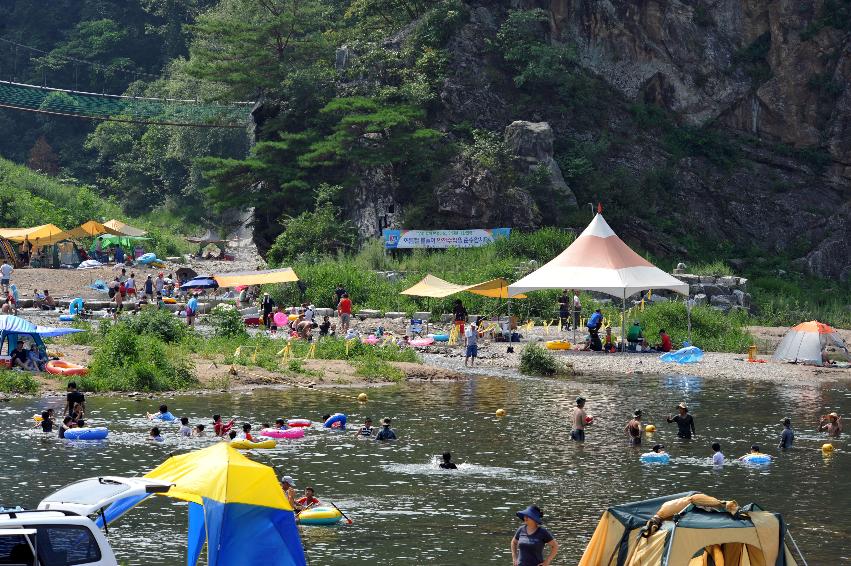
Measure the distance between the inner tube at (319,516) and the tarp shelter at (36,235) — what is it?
44200mm

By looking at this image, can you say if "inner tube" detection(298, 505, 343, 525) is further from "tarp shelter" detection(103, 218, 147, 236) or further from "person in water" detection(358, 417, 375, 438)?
"tarp shelter" detection(103, 218, 147, 236)

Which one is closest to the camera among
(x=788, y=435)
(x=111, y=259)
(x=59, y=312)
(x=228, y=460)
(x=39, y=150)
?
(x=228, y=460)

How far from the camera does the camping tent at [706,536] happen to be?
14891mm

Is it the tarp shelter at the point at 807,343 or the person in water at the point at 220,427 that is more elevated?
the tarp shelter at the point at 807,343

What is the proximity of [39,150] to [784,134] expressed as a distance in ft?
187

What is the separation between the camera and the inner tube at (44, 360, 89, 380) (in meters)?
35.1

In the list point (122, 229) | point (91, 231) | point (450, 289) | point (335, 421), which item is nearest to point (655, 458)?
point (335, 421)

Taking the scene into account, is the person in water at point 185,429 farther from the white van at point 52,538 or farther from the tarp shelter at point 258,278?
the tarp shelter at point 258,278

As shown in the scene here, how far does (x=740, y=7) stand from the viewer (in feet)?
215

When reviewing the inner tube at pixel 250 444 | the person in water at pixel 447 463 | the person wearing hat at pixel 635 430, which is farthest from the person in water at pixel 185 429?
the person wearing hat at pixel 635 430

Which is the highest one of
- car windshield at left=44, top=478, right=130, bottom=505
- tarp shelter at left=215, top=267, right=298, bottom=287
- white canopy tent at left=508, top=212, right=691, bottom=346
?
white canopy tent at left=508, top=212, right=691, bottom=346

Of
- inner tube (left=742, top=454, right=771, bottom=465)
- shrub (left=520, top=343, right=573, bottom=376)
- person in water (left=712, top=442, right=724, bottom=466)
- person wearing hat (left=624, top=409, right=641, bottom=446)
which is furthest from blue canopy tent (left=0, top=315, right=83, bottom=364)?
inner tube (left=742, top=454, right=771, bottom=465)

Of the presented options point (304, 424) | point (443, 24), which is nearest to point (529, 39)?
point (443, 24)

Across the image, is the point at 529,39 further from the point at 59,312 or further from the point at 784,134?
the point at 59,312
